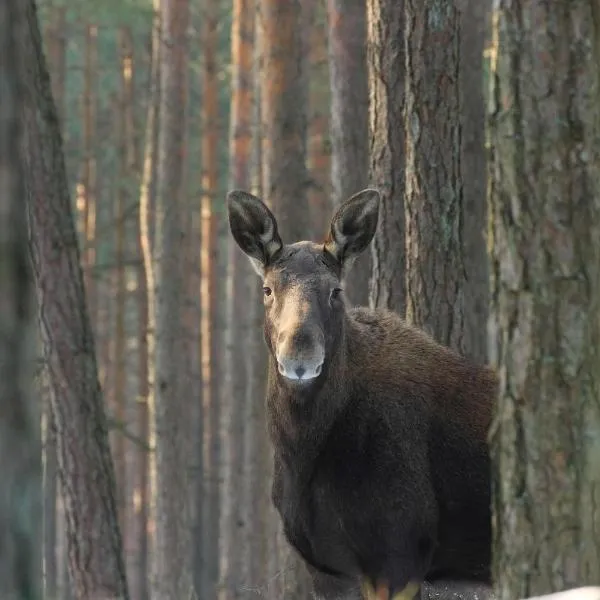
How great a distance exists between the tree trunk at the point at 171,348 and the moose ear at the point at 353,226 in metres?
11.2

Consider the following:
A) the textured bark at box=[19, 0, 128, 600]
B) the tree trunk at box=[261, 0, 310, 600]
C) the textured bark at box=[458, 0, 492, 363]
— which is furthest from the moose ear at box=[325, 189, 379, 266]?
the tree trunk at box=[261, 0, 310, 600]

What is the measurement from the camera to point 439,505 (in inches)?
336

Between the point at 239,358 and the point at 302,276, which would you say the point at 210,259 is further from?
the point at 302,276

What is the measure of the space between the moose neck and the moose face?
12 cm

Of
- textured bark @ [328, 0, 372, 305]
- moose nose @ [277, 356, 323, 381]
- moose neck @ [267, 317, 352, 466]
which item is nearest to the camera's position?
moose nose @ [277, 356, 323, 381]

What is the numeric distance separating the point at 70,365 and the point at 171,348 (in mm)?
9260

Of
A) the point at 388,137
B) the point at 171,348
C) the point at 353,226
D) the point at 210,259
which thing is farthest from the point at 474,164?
the point at 210,259

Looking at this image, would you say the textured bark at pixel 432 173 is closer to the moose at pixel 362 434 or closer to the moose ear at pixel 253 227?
the moose at pixel 362 434

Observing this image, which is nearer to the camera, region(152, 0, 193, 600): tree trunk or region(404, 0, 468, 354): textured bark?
region(404, 0, 468, 354): textured bark

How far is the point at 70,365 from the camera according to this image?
35.7 feet

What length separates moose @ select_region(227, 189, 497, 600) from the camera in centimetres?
823

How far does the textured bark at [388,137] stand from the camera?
1226 cm

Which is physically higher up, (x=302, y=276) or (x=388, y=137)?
(x=388, y=137)

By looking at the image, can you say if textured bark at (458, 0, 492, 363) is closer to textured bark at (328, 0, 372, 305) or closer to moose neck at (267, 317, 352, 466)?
textured bark at (328, 0, 372, 305)
